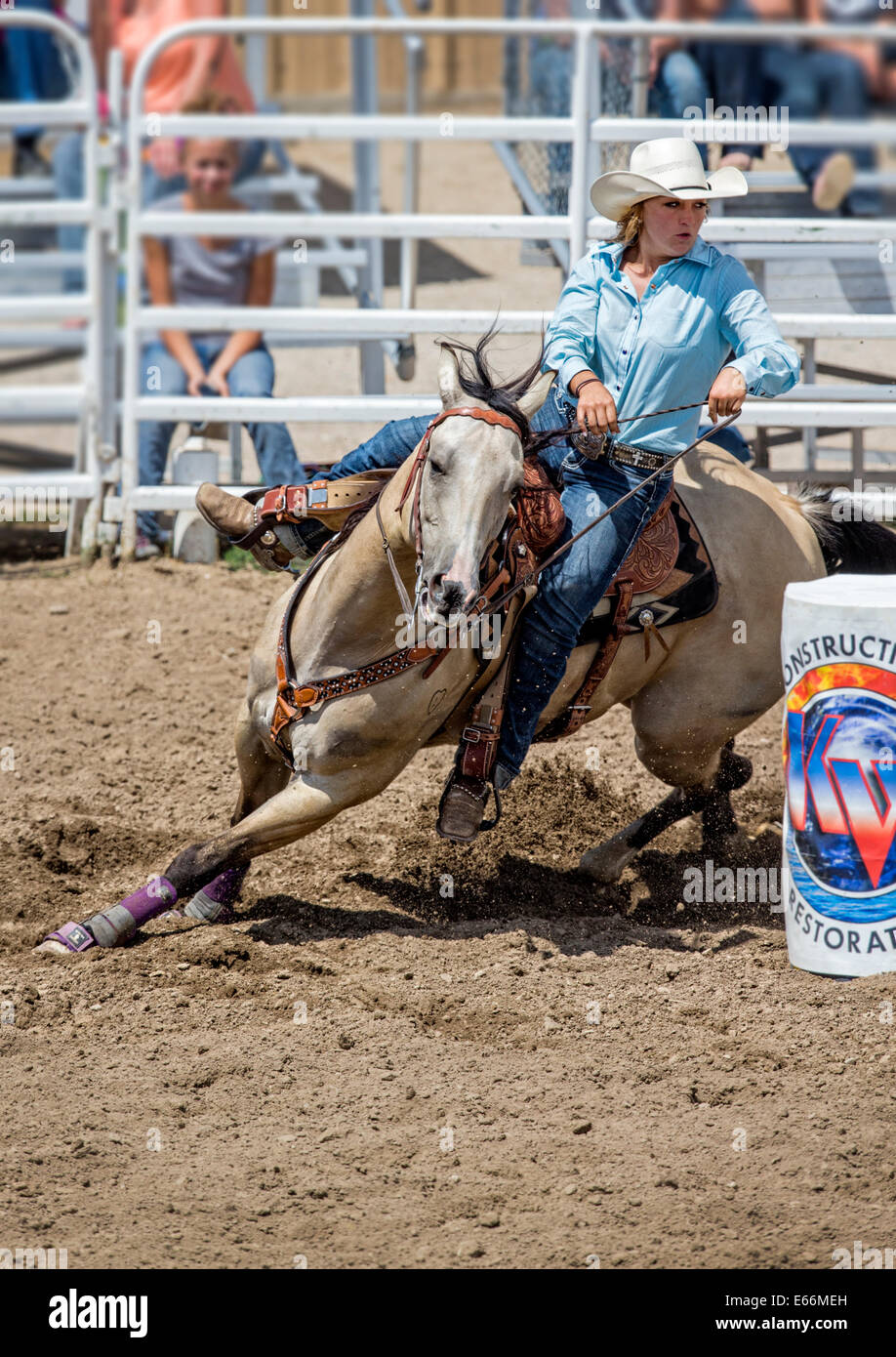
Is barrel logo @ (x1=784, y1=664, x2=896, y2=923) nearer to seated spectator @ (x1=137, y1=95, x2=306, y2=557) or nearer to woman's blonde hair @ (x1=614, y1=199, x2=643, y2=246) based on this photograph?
woman's blonde hair @ (x1=614, y1=199, x2=643, y2=246)

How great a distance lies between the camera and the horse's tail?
5629 mm

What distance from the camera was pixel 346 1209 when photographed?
140 inches

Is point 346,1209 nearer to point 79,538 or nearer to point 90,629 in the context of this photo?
point 90,629

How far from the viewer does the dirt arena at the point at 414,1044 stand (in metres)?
3.52

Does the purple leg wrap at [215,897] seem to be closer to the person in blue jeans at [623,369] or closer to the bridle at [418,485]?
the person in blue jeans at [623,369]

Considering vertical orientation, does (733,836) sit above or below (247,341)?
below

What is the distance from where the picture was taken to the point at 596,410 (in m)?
4.45

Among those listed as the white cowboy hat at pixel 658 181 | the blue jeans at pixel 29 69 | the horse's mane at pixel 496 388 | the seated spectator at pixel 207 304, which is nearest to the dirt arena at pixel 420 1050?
the horse's mane at pixel 496 388

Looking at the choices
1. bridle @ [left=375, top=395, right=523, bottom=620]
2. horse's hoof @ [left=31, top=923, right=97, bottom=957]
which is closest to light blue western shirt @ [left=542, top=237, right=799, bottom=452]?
bridle @ [left=375, top=395, right=523, bottom=620]

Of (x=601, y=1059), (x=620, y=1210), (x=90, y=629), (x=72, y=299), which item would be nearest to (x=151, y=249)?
(x=72, y=299)

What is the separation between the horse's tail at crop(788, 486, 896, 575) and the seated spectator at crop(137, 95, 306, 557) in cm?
344

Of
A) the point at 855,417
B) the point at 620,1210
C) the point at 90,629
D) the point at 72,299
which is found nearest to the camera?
the point at 620,1210
